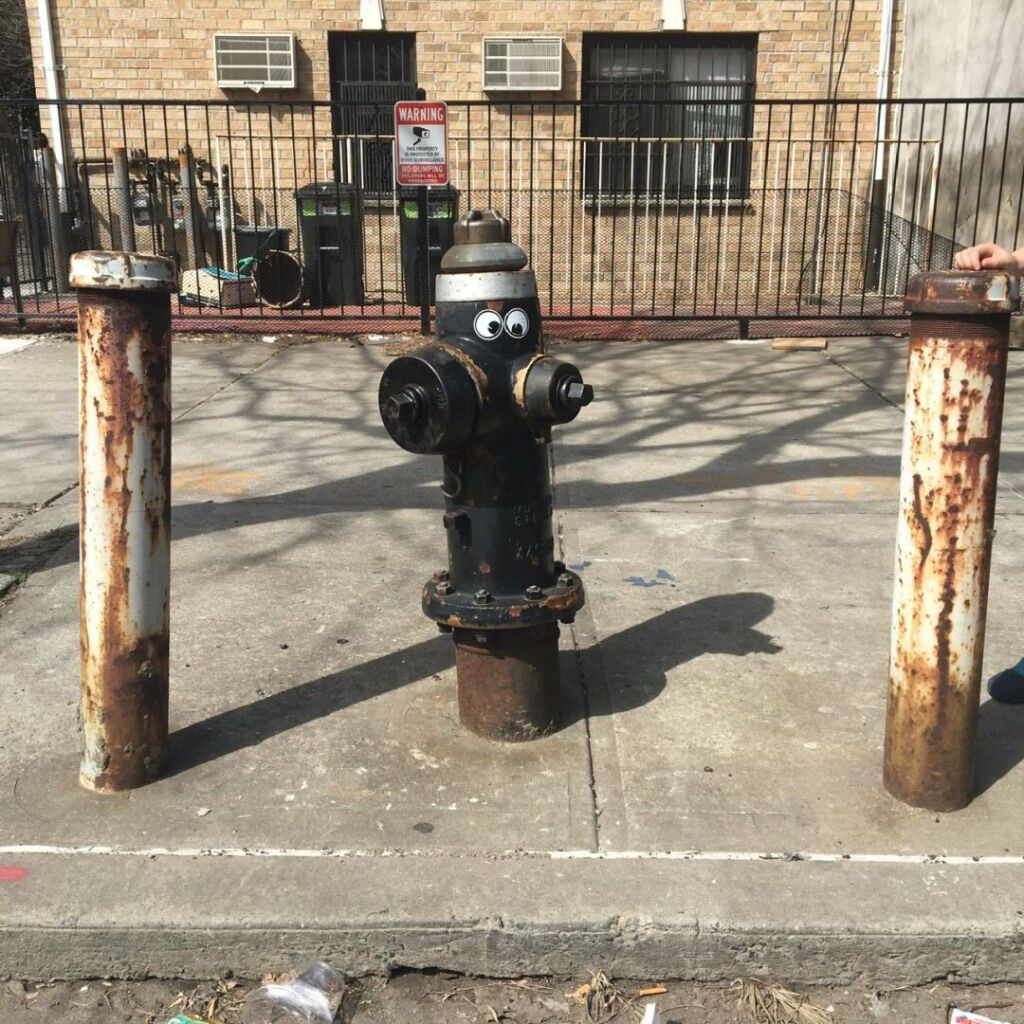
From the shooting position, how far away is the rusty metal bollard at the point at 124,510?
2.57m

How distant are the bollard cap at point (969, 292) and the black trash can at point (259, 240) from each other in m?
11.4

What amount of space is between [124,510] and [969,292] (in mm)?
1948

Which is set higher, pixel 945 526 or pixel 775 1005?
Answer: pixel 945 526

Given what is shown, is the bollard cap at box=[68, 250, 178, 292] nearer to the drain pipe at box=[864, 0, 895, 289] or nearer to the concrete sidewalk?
the concrete sidewalk

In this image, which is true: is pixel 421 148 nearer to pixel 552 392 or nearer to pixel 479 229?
pixel 479 229

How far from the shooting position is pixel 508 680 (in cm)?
303

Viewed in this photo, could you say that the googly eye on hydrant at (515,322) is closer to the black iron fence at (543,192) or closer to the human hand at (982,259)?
the human hand at (982,259)

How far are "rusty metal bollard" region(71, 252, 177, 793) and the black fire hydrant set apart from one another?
1.85 ft

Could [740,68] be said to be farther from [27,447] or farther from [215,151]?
[27,447]

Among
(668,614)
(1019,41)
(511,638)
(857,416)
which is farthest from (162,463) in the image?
(1019,41)

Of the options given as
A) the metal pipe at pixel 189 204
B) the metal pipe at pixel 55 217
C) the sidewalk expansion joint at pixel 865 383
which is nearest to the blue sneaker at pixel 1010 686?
the sidewalk expansion joint at pixel 865 383

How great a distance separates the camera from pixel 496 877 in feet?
8.14

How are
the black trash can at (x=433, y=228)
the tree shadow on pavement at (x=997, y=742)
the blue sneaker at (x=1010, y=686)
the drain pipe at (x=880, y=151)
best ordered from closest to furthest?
the tree shadow on pavement at (x=997, y=742) < the blue sneaker at (x=1010, y=686) < the black trash can at (x=433, y=228) < the drain pipe at (x=880, y=151)

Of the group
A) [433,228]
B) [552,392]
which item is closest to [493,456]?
[552,392]
